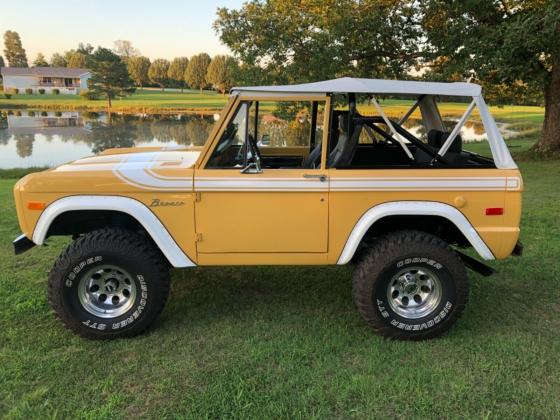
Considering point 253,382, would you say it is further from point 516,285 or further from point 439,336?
point 516,285

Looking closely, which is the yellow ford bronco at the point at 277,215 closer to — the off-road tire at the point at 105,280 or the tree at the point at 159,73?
the off-road tire at the point at 105,280

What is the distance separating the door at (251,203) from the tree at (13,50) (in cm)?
12068

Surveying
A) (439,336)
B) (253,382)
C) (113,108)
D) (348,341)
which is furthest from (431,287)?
(113,108)

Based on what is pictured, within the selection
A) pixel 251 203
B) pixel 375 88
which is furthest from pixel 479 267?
pixel 251 203

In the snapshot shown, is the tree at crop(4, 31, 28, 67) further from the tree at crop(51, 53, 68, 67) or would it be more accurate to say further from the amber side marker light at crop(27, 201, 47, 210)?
the amber side marker light at crop(27, 201, 47, 210)

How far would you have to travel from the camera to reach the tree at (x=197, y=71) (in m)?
82.7

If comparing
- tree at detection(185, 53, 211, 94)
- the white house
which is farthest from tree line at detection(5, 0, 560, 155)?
the white house

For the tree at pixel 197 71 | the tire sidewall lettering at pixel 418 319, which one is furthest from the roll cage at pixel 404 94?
the tree at pixel 197 71

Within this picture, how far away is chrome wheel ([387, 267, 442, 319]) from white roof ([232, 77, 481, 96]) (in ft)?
4.52

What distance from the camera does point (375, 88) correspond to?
3588 mm

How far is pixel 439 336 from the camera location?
3.72 metres

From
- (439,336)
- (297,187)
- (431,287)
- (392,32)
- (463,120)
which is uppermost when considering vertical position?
(392,32)

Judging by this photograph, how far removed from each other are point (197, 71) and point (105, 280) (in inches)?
3327

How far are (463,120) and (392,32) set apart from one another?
1155cm
